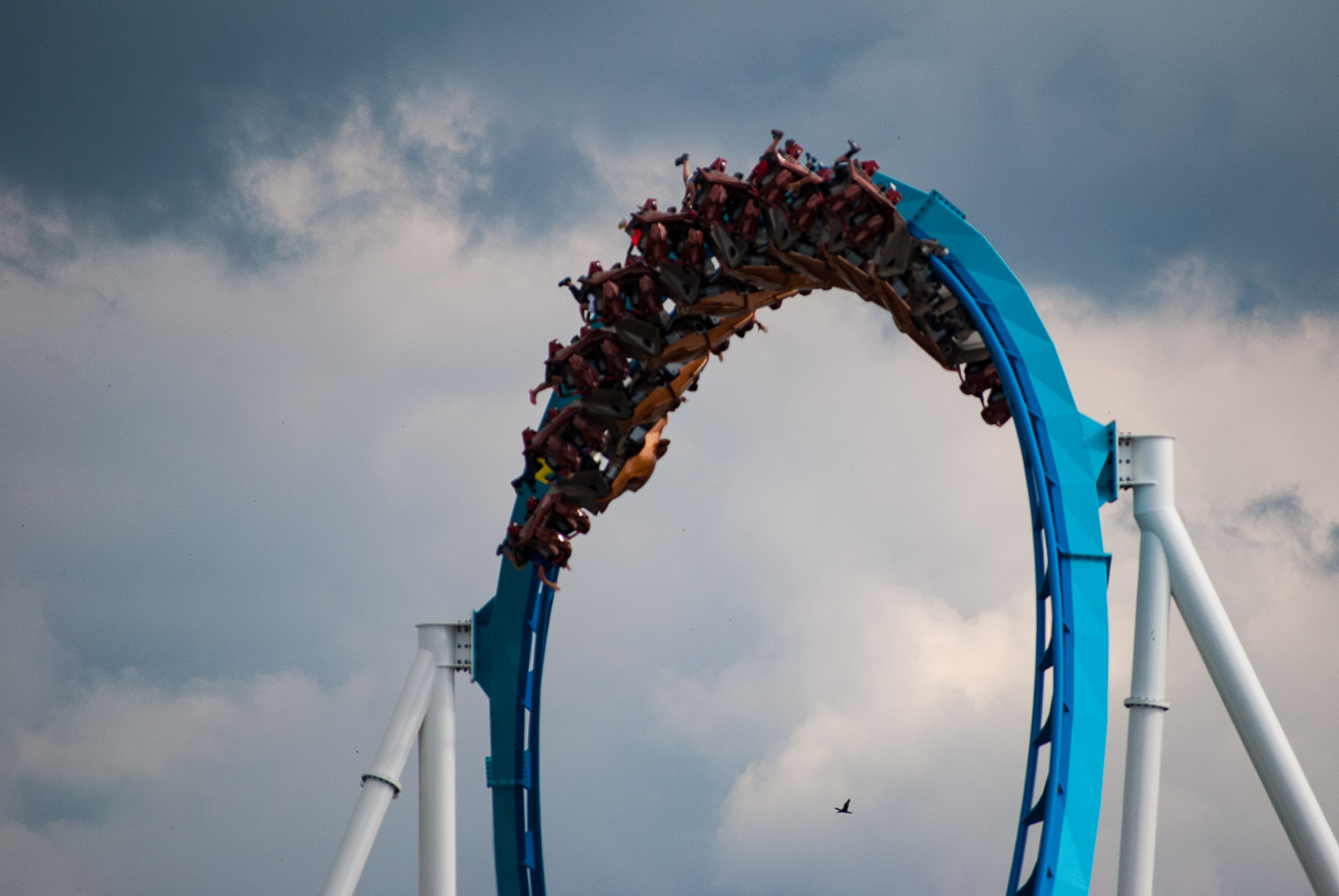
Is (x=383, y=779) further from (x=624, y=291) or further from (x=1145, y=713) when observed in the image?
(x=1145, y=713)

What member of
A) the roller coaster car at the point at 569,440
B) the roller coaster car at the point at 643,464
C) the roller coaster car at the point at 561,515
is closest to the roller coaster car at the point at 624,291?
the roller coaster car at the point at 569,440

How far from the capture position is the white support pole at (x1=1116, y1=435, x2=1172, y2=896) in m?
9.55

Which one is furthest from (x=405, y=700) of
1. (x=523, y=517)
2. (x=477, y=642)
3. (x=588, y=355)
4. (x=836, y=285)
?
(x=836, y=285)

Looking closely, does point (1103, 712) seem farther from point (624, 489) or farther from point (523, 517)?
point (523, 517)

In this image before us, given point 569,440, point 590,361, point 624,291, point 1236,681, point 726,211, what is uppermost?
point 726,211

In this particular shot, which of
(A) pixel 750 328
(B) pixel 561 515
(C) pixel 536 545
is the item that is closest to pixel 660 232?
(A) pixel 750 328

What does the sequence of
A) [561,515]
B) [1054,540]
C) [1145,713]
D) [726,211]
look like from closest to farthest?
[1054,540]
[1145,713]
[726,211]
[561,515]

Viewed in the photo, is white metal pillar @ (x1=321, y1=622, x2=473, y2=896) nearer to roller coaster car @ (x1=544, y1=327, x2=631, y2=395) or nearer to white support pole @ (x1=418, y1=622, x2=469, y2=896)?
white support pole @ (x1=418, y1=622, x2=469, y2=896)

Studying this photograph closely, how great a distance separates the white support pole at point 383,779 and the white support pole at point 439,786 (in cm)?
10

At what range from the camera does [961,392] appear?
10156 millimetres

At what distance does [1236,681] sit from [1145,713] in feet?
1.84

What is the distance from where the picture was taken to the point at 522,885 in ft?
41.8

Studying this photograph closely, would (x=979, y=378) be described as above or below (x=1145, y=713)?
above

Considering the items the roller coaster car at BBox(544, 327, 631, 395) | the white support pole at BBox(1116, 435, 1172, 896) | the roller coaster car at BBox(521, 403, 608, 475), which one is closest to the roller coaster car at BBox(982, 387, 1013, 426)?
the white support pole at BBox(1116, 435, 1172, 896)
